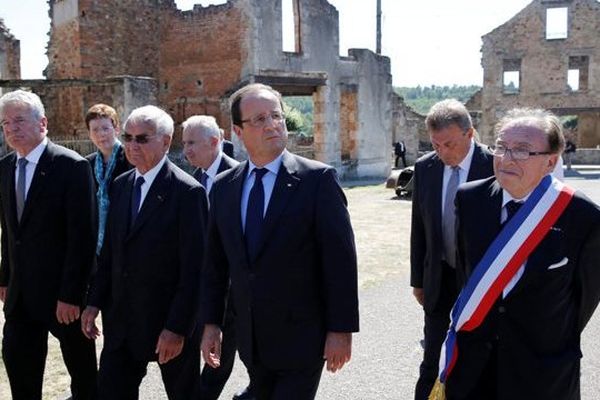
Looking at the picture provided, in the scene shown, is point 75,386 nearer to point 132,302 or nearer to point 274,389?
point 132,302

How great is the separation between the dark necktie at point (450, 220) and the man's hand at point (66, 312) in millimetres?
2386

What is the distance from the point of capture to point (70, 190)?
4.10m

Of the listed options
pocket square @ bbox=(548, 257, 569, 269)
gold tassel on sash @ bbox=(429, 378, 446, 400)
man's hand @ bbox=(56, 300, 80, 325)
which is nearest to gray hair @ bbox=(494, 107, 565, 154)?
pocket square @ bbox=(548, 257, 569, 269)

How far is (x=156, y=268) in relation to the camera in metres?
3.61

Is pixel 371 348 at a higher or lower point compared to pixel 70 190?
lower

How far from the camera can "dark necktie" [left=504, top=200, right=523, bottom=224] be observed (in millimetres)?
2747

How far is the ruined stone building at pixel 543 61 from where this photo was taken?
3694cm

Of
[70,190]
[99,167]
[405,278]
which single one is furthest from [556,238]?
[405,278]

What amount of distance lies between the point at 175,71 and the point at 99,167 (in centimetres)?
1596

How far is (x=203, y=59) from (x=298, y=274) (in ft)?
58.0

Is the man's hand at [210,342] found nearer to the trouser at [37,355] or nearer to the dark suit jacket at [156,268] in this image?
the dark suit jacket at [156,268]

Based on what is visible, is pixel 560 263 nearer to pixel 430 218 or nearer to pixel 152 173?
pixel 430 218

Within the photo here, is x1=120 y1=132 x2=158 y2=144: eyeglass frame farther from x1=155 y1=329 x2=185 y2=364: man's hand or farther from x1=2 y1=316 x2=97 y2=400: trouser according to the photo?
x1=2 y1=316 x2=97 y2=400: trouser

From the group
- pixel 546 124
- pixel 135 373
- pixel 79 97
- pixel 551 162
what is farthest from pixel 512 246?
pixel 79 97
